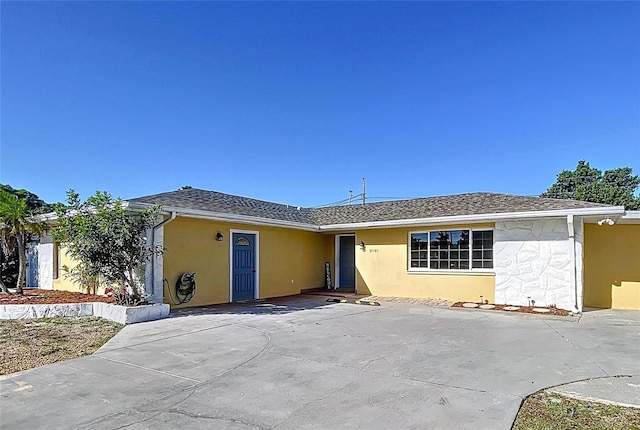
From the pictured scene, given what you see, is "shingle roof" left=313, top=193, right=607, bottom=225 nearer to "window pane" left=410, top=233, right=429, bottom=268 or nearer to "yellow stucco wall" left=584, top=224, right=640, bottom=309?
"window pane" left=410, top=233, right=429, bottom=268

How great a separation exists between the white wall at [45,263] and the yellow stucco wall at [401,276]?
1128 centimetres

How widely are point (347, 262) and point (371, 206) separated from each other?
275 cm

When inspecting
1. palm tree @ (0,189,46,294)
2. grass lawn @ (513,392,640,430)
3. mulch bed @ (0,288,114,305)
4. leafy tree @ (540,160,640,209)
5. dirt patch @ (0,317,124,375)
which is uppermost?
leafy tree @ (540,160,640,209)

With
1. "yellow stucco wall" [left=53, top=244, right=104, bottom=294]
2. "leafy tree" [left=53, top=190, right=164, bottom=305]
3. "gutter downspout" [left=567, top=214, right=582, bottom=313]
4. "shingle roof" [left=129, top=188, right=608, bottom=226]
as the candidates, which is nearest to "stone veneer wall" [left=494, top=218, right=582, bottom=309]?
"gutter downspout" [left=567, top=214, right=582, bottom=313]

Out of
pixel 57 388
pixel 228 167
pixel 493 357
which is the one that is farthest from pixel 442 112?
pixel 57 388

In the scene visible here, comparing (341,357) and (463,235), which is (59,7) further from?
(463,235)

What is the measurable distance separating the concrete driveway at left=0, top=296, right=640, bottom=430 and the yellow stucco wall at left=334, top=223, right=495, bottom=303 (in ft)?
11.4

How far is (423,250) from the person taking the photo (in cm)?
1385

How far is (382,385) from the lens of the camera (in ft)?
15.5

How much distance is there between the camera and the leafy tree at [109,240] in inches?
356

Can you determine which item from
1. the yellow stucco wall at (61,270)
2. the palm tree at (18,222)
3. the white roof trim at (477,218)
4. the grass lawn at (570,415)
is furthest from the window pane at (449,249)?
the palm tree at (18,222)

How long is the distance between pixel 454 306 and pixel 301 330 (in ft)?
19.2

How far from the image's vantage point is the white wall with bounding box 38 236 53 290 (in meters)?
13.7

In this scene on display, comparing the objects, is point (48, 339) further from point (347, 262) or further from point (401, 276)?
point (347, 262)
